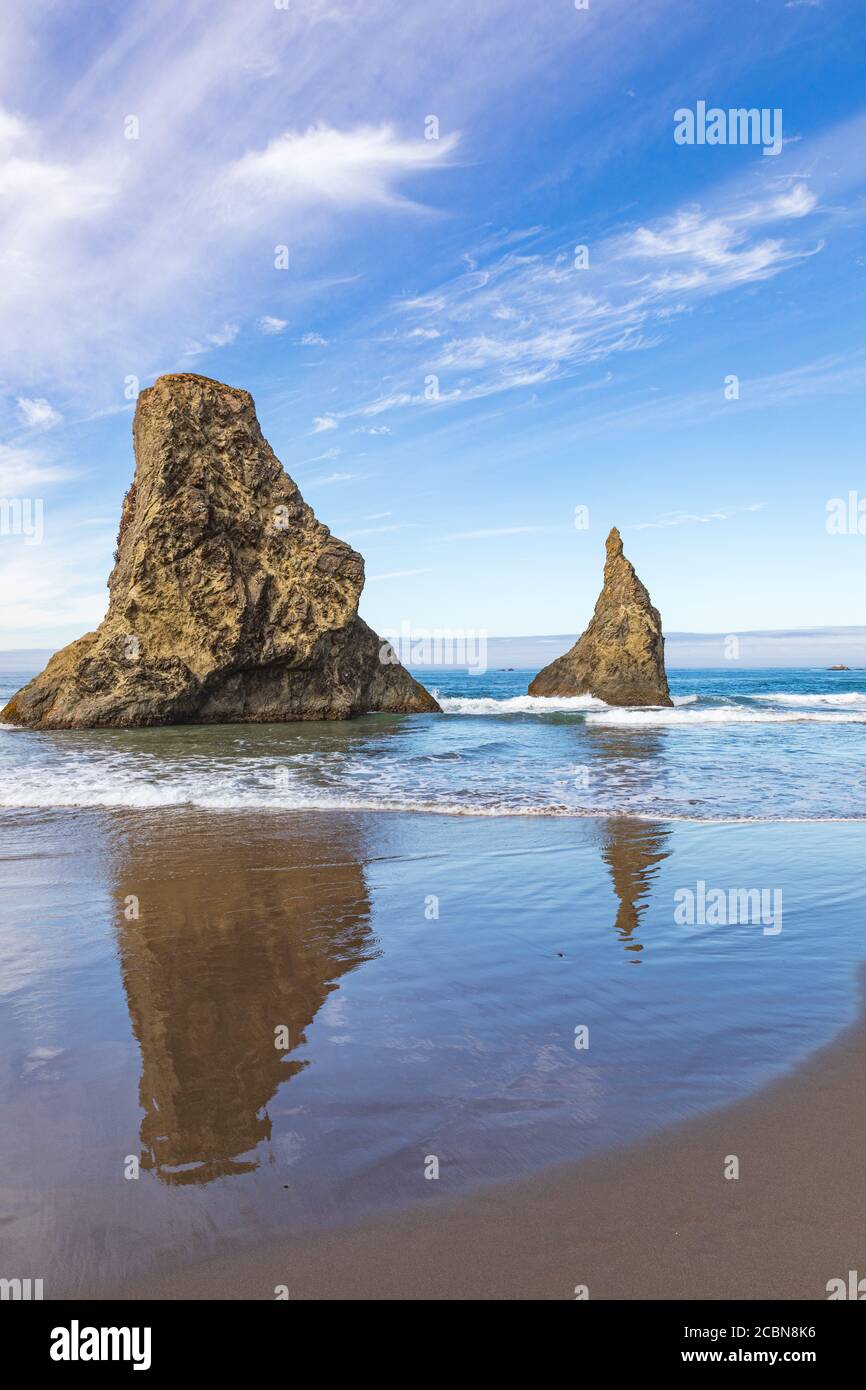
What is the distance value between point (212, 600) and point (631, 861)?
2153 centimetres

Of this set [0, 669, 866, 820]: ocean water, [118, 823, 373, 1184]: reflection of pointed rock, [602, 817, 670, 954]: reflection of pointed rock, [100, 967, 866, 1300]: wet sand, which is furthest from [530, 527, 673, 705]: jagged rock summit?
[100, 967, 866, 1300]: wet sand

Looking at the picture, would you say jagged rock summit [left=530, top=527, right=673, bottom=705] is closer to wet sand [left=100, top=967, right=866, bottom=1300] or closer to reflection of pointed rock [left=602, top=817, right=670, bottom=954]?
reflection of pointed rock [left=602, top=817, right=670, bottom=954]

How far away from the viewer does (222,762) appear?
15.9 metres

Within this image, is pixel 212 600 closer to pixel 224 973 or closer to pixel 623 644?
pixel 623 644

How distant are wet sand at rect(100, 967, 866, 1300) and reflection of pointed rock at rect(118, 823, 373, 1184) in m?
0.54

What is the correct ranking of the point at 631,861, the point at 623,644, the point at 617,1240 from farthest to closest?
the point at 623,644
the point at 631,861
the point at 617,1240

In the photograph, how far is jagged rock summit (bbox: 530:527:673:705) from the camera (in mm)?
33906

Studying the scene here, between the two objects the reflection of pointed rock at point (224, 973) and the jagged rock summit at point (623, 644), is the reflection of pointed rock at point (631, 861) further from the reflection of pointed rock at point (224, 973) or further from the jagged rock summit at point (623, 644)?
the jagged rock summit at point (623, 644)

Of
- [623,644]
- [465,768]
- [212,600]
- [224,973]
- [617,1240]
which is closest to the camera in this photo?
[617,1240]

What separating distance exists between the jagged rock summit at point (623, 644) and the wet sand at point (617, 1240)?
32221 millimetres

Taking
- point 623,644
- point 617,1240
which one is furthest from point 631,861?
point 623,644

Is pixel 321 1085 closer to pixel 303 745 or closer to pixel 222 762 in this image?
pixel 222 762

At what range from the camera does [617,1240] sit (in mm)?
2361
